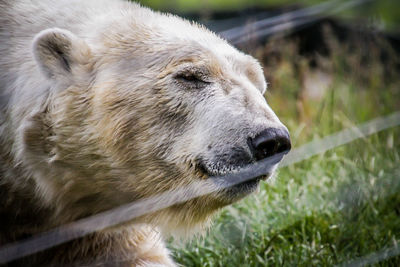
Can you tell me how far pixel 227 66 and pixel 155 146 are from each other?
54 centimetres

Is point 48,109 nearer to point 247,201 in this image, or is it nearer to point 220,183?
point 220,183

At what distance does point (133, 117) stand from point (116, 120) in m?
0.08

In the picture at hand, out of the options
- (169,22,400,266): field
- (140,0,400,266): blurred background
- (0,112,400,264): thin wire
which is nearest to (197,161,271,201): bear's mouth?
(0,112,400,264): thin wire

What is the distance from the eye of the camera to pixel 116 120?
9.12 ft

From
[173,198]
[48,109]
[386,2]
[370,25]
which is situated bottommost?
[386,2]

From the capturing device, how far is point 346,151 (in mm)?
4473

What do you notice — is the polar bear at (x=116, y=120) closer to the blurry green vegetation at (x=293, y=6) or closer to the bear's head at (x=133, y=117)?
the bear's head at (x=133, y=117)

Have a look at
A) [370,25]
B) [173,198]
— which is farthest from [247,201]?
[370,25]

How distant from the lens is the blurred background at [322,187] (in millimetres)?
3406

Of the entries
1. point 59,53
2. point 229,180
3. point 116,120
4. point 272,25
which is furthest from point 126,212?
point 272,25

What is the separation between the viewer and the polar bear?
273cm

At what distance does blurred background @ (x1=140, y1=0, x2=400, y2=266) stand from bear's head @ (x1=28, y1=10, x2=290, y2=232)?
1.82 feet

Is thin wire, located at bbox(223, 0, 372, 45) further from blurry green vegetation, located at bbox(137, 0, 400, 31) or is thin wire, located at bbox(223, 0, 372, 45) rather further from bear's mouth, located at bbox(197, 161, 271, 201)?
bear's mouth, located at bbox(197, 161, 271, 201)

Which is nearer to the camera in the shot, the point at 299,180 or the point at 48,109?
the point at 48,109
